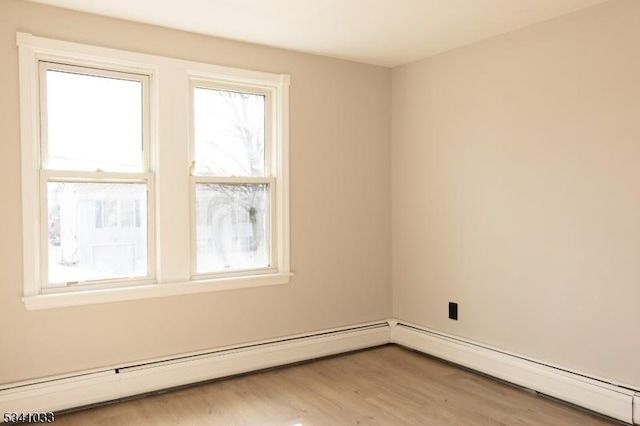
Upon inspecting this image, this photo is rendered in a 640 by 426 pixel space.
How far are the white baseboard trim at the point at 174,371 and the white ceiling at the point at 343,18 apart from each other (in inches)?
89.4

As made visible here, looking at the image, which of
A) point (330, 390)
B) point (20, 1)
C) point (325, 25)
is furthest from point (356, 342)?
point (20, 1)

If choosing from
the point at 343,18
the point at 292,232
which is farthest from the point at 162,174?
the point at 343,18

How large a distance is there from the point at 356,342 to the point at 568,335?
1724 mm

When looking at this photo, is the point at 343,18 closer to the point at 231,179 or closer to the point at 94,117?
the point at 231,179

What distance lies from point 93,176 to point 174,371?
1.42 metres

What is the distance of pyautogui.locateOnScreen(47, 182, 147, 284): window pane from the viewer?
10.3ft

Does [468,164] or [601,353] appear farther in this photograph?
[468,164]

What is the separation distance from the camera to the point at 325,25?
337 centimetres

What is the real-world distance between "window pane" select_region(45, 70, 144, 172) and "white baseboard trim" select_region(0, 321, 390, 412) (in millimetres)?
1332

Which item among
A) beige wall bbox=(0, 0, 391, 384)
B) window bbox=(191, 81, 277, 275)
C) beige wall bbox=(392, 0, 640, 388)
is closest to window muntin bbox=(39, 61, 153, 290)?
beige wall bbox=(0, 0, 391, 384)

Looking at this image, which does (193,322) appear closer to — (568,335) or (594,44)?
(568,335)

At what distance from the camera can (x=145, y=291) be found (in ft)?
11.0

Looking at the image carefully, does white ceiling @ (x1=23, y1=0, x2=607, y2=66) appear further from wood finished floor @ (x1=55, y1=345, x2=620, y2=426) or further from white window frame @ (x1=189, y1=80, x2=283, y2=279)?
wood finished floor @ (x1=55, y1=345, x2=620, y2=426)

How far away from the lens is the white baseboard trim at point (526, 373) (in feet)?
9.56
